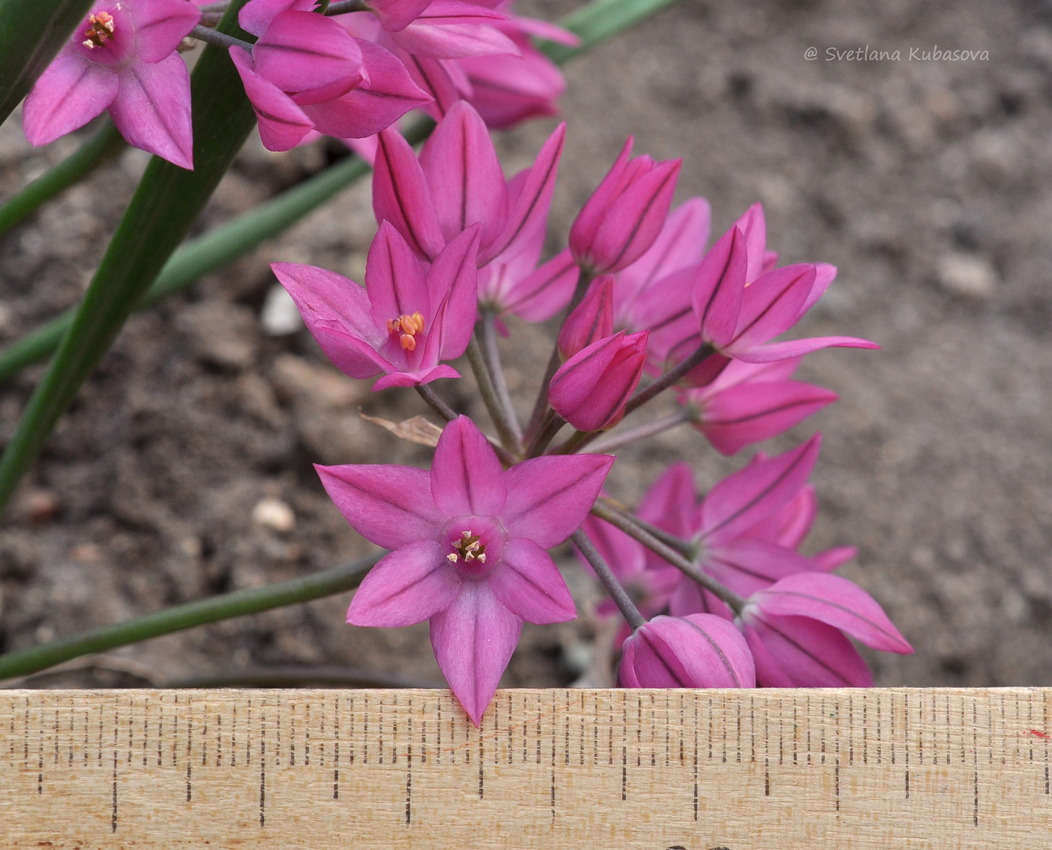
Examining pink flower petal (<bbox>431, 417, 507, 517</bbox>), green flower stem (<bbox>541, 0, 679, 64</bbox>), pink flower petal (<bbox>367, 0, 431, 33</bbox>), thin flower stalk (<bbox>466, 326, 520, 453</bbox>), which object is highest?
green flower stem (<bbox>541, 0, 679, 64</bbox>)

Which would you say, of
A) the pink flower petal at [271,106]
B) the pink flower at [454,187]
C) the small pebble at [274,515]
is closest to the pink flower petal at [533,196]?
the pink flower at [454,187]

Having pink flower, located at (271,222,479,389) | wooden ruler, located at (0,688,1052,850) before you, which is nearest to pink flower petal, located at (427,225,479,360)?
pink flower, located at (271,222,479,389)

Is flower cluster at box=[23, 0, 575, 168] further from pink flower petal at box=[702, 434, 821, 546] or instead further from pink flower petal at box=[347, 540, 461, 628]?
pink flower petal at box=[702, 434, 821, 546]

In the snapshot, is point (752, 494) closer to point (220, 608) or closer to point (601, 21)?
point (220, 608)

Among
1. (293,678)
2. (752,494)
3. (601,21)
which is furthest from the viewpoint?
(601,21)

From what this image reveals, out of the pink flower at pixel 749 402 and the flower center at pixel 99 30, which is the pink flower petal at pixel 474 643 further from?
the flower center at pixel 99 30

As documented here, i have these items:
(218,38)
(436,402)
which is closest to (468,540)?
(436,402)
